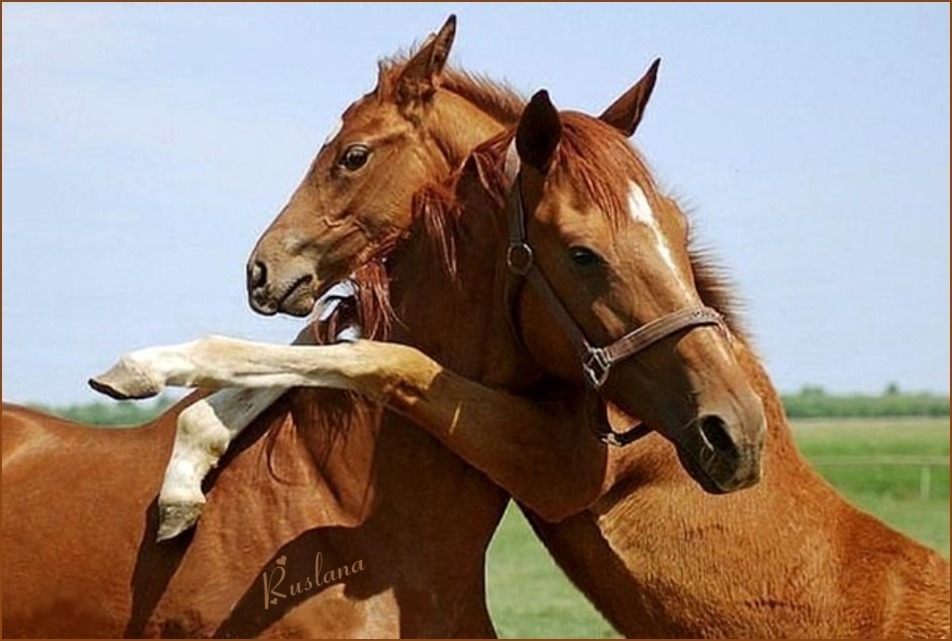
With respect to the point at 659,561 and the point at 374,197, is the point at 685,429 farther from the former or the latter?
the point at 659,561

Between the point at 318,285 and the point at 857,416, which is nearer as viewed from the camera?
the point at 318,285

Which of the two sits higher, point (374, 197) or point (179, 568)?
point (374, 197)

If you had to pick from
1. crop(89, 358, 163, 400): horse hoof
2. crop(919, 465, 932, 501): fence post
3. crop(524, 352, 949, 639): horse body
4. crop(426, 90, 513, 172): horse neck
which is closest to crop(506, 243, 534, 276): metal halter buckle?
crop(426, 90, 513, 172): horse neck

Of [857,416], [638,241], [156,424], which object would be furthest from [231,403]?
[857,416]

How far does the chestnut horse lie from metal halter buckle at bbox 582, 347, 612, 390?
32mm

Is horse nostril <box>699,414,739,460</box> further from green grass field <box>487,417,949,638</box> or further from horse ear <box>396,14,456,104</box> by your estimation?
green grass field <box>487,417,949,638</box>

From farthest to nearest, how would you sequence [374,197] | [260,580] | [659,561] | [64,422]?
[659,561] < [64,422] < [374,197] < [260,580]

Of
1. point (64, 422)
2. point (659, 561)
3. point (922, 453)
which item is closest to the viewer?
point (64, 422)

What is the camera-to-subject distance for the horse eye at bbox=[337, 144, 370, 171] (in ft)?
12.8

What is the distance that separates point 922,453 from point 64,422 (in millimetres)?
40077

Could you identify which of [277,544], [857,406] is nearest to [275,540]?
[277,544]

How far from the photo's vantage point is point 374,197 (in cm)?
386

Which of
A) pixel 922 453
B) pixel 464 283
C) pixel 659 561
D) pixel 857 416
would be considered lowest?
pixel 857 416

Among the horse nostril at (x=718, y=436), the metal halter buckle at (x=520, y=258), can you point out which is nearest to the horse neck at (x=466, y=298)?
the metal halter buckle at (x=520, y=258)
